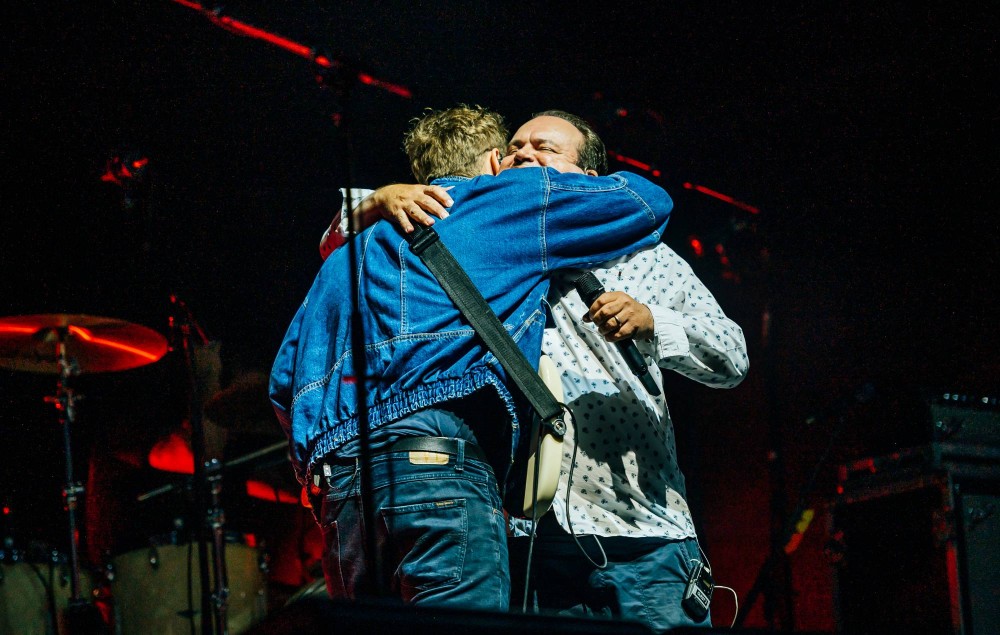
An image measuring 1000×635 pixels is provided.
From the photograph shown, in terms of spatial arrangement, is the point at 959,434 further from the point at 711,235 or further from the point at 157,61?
the point at 157,61

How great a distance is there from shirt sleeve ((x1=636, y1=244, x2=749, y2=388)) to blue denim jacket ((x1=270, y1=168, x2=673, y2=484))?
0.66 feet

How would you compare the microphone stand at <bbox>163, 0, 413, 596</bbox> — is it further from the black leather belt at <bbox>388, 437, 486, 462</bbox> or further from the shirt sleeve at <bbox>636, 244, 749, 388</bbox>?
the shirt sleeve at <bbox>636, 244, 749, 388</bbox>

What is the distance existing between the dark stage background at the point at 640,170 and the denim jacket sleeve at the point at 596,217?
2361mm

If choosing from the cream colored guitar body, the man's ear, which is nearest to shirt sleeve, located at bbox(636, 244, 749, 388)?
the cream colored guitar body

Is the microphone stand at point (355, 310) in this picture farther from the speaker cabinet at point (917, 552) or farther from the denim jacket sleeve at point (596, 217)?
the speaker cabinet at point (917, 552)

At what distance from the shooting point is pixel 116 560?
14.9 ft

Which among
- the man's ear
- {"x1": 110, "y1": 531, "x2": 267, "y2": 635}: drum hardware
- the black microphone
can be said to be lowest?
{"x1": 110, "y1": 531, "x2": 267, "y2": 635}: drum hardware

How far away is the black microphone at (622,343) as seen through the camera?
86.4 inches

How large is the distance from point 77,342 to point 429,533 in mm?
3509

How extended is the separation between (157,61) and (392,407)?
3.32 m

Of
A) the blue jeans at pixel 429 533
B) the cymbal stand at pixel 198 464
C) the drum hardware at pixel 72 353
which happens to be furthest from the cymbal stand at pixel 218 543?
the blue jeans at pixel 429 533

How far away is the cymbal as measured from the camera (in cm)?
443

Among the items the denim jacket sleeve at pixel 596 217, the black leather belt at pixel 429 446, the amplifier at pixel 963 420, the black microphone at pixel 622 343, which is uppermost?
the denim jacket sleeve at pixel 596 217

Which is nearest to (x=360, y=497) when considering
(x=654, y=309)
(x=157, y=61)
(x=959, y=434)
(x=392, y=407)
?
(x=392, y=407)
